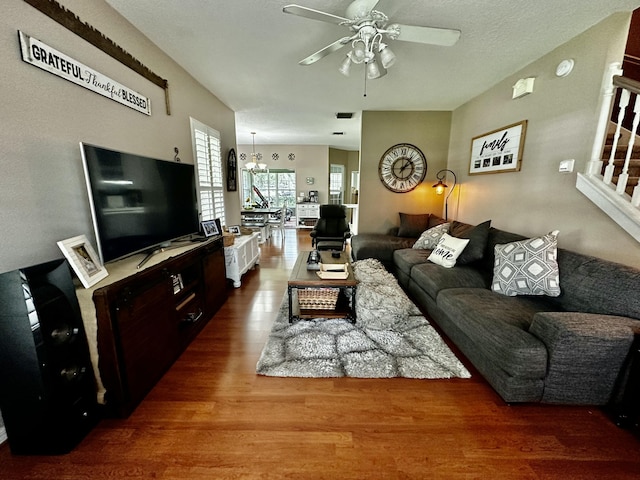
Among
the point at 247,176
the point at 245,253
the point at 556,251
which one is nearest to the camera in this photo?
the point at 556,251

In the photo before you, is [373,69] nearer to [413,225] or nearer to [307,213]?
[413,225]

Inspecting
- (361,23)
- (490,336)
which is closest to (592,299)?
(490,336)

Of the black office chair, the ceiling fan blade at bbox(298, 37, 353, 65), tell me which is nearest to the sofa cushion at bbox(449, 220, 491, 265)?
the black office chair

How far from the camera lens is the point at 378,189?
4.71 metres

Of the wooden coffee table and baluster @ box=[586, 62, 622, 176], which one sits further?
the wooden coffee table

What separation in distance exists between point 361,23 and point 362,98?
7.50ft

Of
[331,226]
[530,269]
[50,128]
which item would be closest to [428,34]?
[530,269]

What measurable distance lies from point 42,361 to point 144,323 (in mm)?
483

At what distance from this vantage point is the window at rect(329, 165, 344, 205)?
9.23 meters

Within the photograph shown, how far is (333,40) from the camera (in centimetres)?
227

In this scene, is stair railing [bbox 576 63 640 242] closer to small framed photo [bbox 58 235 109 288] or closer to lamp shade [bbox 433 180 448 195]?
lamp shade [bbox 433 180 448 195]

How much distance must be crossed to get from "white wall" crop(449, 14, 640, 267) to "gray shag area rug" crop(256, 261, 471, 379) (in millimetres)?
1520

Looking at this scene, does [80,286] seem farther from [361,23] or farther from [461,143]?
[461,143]

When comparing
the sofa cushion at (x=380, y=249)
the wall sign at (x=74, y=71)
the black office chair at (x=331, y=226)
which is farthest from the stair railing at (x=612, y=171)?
the wall sign at (x=74, y=71)
